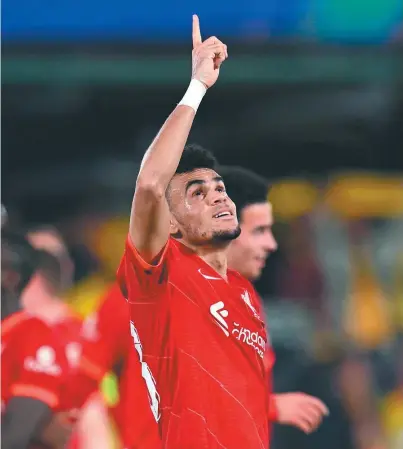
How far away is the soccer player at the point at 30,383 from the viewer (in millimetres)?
4703

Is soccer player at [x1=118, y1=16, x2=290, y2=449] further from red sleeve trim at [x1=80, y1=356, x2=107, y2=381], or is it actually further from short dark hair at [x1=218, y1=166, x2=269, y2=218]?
red sleeve trim at [x1=80, y1=356, x2=107, y2=381]

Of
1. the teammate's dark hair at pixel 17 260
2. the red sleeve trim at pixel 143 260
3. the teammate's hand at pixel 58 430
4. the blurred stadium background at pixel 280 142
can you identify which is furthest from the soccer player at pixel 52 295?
the blurred stadium background at pixel 280 142

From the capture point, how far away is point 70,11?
10.7 m

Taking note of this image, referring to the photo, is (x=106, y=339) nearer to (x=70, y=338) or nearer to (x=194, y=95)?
(x=70, y=338)

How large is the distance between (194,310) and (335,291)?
661 cm

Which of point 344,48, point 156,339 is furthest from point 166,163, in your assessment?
point 344,48

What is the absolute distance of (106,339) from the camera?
5.05m

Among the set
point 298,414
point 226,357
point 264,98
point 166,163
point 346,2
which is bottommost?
point 298,414

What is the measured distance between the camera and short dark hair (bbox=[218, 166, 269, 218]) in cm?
383

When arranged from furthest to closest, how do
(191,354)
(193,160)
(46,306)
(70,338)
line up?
(46,306)
(70,338)
(193,160)
(191,354)

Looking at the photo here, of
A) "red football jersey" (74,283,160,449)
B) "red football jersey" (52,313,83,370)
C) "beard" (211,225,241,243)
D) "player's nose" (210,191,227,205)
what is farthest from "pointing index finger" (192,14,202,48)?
"red football jersey" (52,313,83,370)

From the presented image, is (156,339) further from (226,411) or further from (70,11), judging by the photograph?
(70,11)

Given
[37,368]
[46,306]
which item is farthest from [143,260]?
[46,306]

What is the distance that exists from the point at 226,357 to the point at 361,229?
22.6 feet
